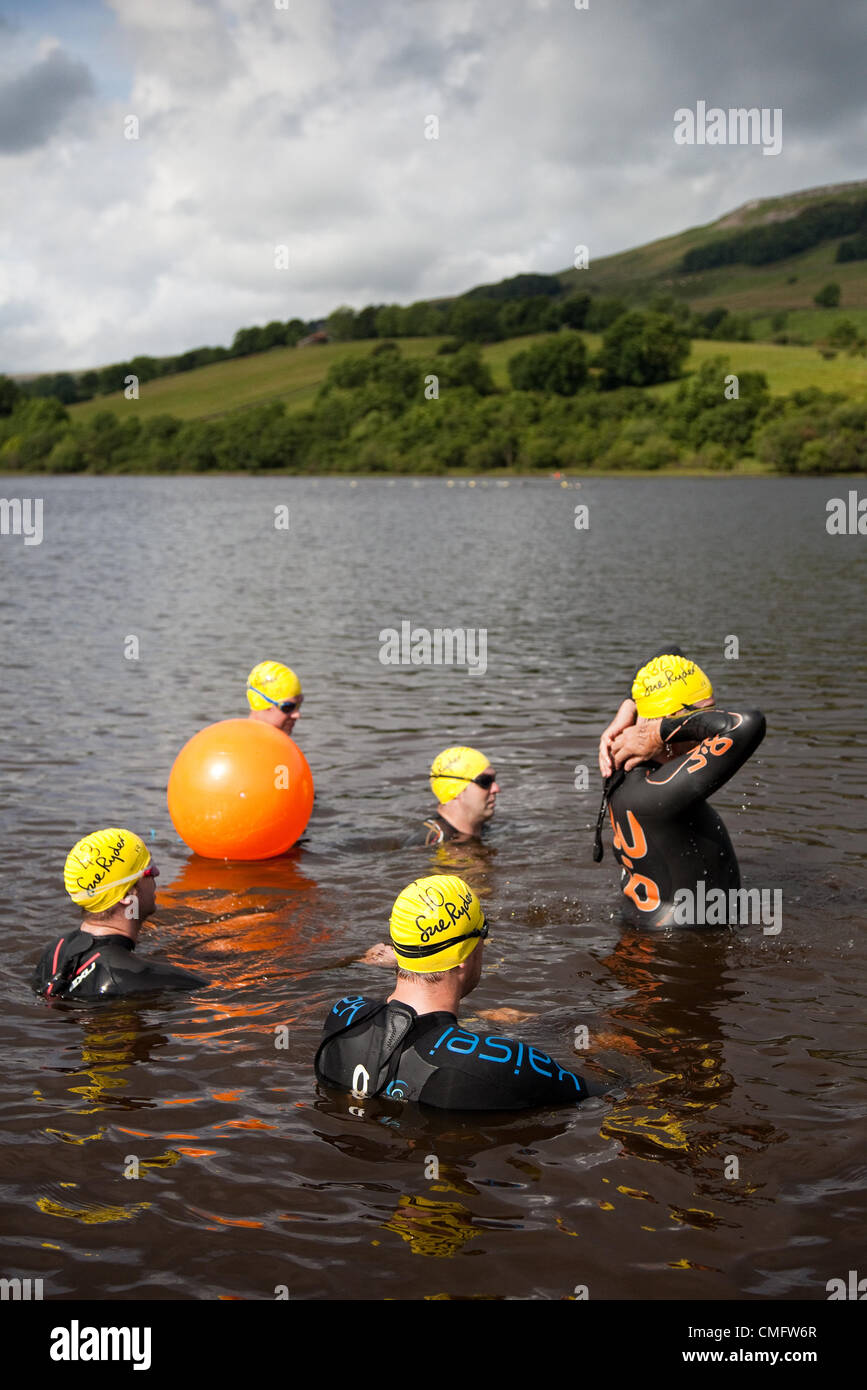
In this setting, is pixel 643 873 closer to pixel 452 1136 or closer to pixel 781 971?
pixel 781 971

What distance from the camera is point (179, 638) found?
94.4ft

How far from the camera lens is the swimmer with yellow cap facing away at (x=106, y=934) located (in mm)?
8953

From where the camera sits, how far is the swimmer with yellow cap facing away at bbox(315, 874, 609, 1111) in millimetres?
7062

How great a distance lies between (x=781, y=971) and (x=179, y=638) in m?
21.3

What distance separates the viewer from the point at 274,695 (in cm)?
1390

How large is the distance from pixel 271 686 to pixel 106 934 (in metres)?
5.13

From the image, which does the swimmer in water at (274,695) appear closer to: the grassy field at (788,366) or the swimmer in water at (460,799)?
the swimmer in water at (460,799)

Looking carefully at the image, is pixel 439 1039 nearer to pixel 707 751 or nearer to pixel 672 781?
pixel 672 781

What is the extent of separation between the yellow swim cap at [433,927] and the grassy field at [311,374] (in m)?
136

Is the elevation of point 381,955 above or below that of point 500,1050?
above

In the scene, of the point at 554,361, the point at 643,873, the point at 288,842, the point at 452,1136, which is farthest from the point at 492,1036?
the point at 554,361

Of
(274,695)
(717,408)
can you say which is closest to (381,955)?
(274,695)

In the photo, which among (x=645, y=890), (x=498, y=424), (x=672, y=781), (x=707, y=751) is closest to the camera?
(x=707, y=751)

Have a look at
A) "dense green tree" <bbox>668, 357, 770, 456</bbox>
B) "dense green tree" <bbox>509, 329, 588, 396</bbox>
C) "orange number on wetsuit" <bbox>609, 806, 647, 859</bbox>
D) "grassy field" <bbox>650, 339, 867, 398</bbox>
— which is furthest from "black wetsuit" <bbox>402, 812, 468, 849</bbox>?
"dense green tree" <bbox>509, 329, 588, 396</bbox>
